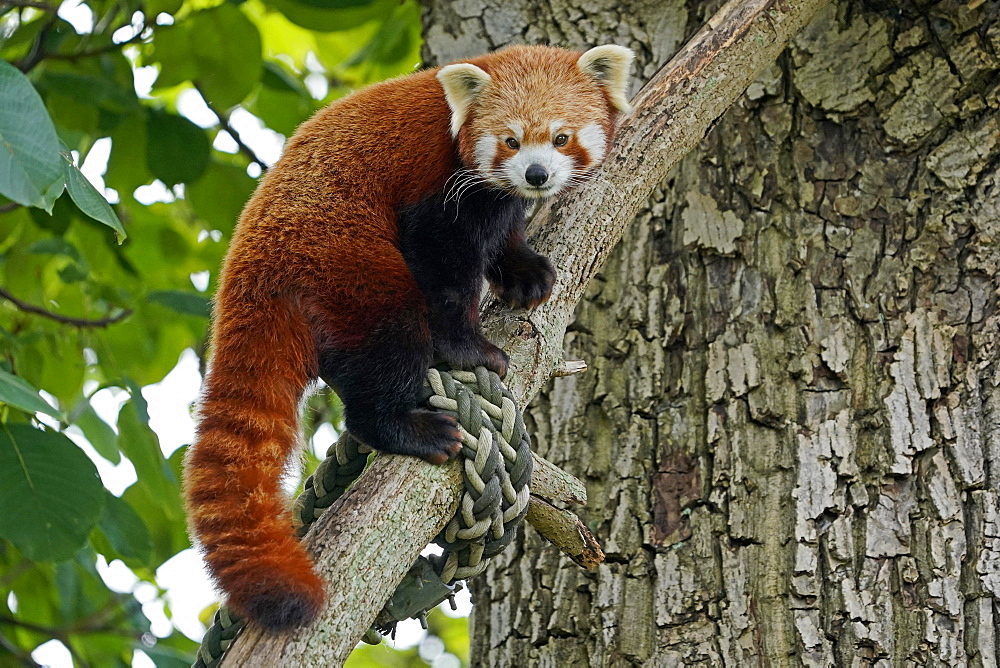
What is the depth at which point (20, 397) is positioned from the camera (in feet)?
5.96

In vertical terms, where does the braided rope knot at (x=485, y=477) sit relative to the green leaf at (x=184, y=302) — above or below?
below

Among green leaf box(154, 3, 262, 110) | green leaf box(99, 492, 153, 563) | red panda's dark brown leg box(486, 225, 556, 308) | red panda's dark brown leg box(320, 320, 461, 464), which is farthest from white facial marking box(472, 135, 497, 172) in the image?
green leaf box(99, 492, 153, 563)

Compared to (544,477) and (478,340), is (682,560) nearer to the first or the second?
(544,477)

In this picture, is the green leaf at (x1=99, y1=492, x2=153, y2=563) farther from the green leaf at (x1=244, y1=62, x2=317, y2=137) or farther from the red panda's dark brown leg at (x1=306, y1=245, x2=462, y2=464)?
the green leaf at (x1=244, y1=62, x2=317, y2=137)

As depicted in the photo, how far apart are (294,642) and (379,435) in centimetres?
58

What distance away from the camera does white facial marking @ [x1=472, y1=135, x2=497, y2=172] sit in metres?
2.79

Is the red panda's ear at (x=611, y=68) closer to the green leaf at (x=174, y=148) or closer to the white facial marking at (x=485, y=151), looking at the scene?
the white facial marking at (x=485, y=151)

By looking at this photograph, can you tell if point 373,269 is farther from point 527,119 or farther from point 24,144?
point 24,144

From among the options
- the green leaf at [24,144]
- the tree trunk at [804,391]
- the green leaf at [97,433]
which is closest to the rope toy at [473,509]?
the tree trunk at [804,391]

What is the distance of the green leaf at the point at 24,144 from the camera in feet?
5.54

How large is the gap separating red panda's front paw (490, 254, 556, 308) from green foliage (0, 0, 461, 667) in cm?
69

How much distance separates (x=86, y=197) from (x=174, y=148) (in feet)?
4.77

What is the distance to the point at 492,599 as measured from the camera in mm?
3102

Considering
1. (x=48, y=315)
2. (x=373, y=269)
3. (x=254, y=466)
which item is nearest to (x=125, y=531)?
(x=48, y=315)
